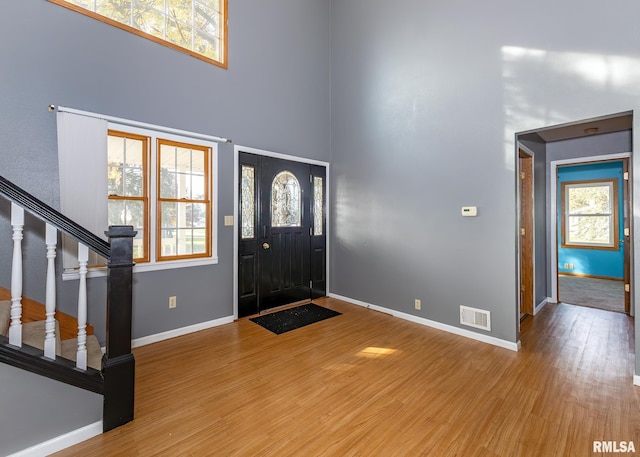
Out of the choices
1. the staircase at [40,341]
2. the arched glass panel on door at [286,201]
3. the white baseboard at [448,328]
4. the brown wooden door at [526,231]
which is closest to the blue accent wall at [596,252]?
the brown wooden door at [526,231]

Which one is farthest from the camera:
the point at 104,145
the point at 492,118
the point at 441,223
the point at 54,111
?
the point at 441,223

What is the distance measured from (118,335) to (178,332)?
5.29 ft

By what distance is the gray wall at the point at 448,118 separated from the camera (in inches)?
105

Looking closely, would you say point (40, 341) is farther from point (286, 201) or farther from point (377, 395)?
point (286, 201)

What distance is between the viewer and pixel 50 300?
1.70 meters

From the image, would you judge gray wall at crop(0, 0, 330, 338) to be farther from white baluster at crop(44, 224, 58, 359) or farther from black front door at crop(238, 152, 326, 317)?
white baluster at crop(44, 224, 58, 359)

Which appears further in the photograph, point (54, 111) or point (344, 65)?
point (344, 65)

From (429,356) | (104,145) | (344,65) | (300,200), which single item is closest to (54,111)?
(104,145)

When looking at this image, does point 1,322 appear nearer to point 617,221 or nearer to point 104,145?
point 104,145

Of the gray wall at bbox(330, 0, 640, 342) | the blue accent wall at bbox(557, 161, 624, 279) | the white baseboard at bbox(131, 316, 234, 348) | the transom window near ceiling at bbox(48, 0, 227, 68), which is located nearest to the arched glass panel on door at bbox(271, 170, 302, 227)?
the gray wall at bbox(330, 0, 640, 342)

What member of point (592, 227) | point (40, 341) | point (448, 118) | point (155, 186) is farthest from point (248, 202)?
point (592, 227)

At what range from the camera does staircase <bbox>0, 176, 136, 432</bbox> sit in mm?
1596

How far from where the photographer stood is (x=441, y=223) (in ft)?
11.9

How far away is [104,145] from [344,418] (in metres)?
3.19
